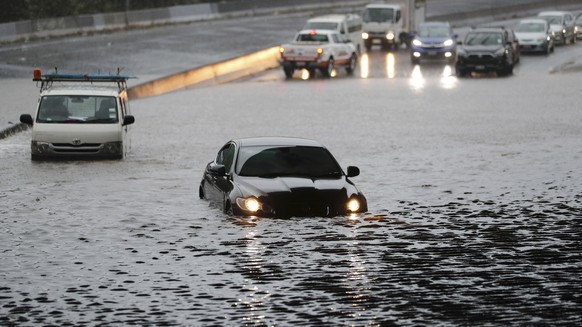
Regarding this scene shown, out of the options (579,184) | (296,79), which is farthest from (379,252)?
(296,79)

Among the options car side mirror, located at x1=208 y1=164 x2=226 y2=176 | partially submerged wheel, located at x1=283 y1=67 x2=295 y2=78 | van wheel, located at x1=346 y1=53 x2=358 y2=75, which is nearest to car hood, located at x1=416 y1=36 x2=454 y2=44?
van wheel, located at x1=346 y1=53 x2=358 y2=75

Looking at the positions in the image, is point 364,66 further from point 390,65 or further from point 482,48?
point 482,48

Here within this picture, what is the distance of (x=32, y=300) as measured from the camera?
13023mm

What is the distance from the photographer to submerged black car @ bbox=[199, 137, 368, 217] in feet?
59.2

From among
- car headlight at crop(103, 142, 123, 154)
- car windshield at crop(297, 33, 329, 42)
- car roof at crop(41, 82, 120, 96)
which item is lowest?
car headlight at crop(103, 142, 123, 154)

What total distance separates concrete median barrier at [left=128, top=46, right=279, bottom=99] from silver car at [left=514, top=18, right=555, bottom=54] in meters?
10.8

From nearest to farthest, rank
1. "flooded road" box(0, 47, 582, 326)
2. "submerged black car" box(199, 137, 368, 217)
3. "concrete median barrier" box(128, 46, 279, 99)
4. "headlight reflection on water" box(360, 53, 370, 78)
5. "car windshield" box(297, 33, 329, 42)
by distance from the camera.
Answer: "flooded road" box(0, 47, 582, 326)
"submerged black car" box(199, 137, 368, 217)
"concrete median barrier" box(128, 46, 279, 99)
"headlight reflection on water" box(360, 53, 370, 78)
"car windshield" box(297, 33, 329, 42)

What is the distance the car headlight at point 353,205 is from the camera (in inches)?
720

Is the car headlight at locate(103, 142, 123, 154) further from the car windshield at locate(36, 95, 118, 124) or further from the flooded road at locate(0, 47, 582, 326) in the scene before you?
the car windshield at locate(36, 95, 118, 124)

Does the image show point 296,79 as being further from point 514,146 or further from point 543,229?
point 543,229

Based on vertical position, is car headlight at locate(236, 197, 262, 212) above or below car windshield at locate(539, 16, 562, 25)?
above

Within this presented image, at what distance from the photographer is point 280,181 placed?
60.5ft

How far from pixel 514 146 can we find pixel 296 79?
22855mm

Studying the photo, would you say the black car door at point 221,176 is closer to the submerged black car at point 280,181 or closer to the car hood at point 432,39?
the submerged black car at point 280,181
